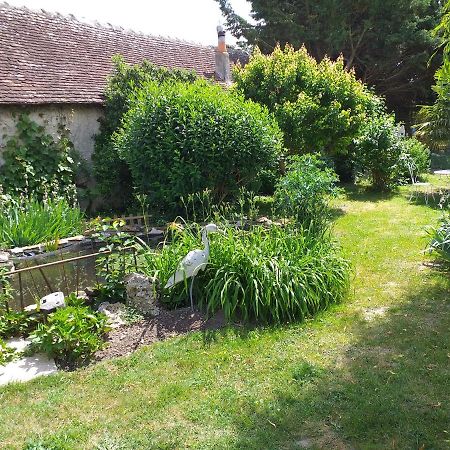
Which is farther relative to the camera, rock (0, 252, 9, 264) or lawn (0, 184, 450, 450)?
rock (0, 252, 9, 264)

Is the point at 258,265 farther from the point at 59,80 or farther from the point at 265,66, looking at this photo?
the point at 59,80

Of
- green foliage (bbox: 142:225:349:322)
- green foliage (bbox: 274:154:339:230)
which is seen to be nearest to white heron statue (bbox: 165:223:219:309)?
green foliage (bbox: 142:225:349:322)

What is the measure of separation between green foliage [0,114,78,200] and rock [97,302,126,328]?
15.9 feet

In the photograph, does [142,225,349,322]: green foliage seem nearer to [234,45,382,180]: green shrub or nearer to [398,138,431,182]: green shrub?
[234,45,382,180]: green shrub

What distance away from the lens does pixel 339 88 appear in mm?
11031

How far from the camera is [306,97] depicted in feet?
35.1

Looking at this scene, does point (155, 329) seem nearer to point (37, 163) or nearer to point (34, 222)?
point (34, 222)

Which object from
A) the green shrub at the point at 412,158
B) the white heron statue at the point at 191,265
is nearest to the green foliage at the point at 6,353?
the white heron statue at the point at 191,265

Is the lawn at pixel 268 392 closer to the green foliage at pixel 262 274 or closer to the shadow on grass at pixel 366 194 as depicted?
the green foliage at pixel 262 274

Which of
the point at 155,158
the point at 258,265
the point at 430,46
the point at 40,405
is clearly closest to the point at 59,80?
the point at 155,158

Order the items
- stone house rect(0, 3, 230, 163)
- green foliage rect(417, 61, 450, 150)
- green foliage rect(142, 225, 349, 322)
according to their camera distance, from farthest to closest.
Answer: green foliage rect(417, 61, 450, 150) → stone house rect(0, 3, 230, 163) → green foliage rect(142, 225, 349, 322)

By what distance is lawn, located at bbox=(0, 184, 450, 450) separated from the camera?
3244 millimetres

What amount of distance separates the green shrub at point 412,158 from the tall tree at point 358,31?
698cm

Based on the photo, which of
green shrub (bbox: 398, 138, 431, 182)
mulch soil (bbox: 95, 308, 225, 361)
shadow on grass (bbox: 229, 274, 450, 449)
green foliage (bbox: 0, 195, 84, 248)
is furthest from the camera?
green shrub (bbox: 398, 138, 431, 182)
